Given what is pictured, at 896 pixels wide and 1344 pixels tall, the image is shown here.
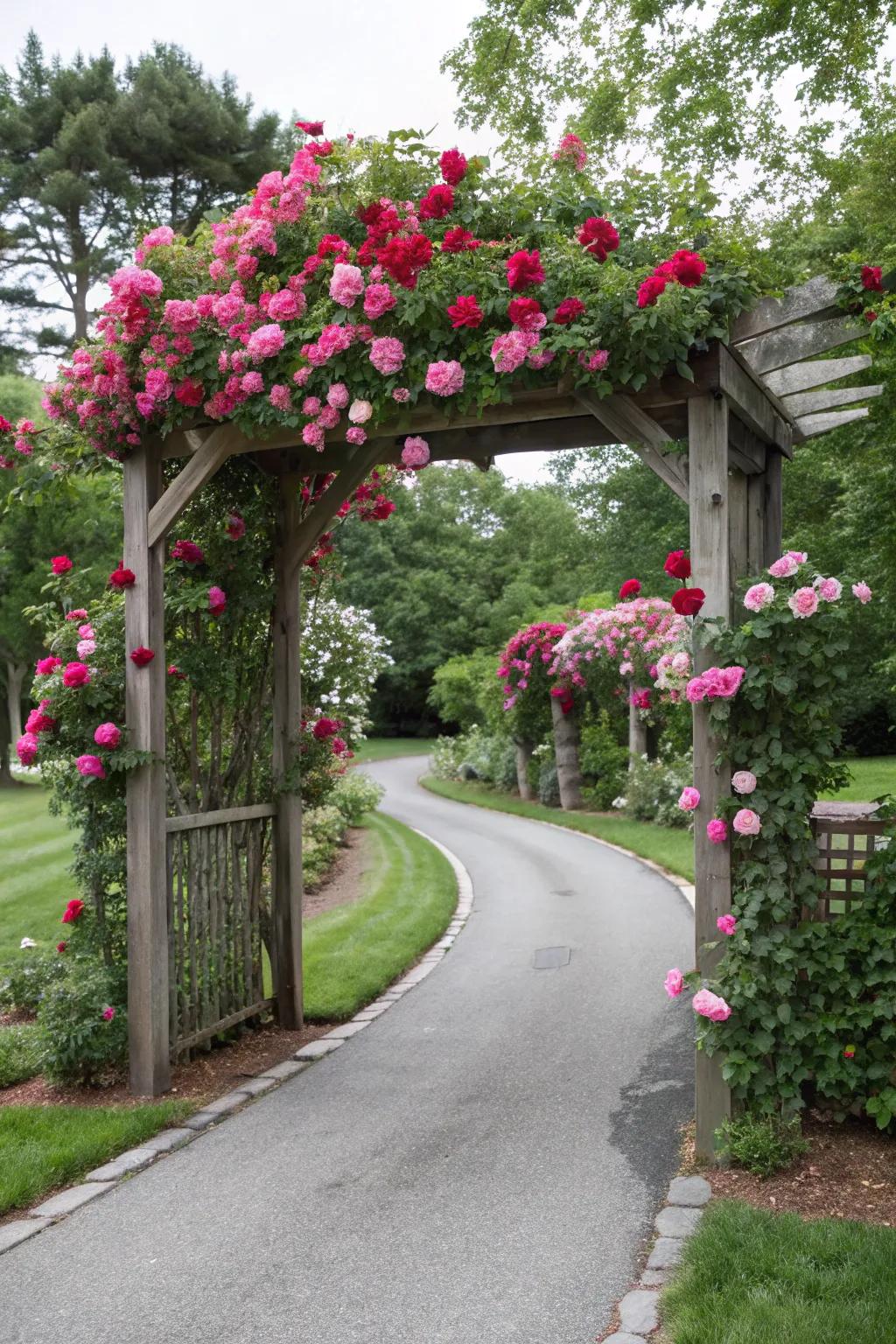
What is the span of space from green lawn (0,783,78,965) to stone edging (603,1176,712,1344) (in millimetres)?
5381

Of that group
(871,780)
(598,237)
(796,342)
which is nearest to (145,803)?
(598,237)

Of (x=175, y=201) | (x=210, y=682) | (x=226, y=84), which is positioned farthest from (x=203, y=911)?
(x=226, y=84)

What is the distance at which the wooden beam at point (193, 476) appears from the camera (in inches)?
202

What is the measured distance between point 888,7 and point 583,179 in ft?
23.4

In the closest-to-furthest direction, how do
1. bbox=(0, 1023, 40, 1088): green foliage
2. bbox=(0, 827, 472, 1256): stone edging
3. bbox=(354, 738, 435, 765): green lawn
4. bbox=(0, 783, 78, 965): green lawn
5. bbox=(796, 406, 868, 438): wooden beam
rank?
bbox=(0, 827, 472, 1256): stone edging, bbox=(0, 1023, 40, 1088): green foliage, bbox=(796, 406, 868, 438): wooden beam, bbox=(0, 783, 78, 965): green lawn, bbox=(354, 738, 435, 765): green lawn

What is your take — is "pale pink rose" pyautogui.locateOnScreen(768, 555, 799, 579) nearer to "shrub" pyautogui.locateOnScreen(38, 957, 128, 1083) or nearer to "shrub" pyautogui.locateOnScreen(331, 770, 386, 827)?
"shrub" pyautogui.locateOnScreen(38, 957, 128, 1083)

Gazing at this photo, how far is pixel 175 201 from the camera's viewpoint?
21688mm

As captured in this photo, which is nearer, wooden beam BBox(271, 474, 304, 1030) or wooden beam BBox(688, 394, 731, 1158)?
wooden beam BBox(688, 394, 731, 1158)

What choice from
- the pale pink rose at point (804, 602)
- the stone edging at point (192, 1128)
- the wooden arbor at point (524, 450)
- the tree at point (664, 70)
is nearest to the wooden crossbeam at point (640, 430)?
the wooden arbor at point (524, 450)

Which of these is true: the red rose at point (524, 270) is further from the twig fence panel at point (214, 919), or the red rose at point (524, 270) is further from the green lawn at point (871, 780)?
the green lawn at point (871, 780)

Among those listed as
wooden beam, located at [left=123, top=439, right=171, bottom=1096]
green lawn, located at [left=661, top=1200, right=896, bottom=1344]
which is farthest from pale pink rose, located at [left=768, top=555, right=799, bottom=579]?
wooden beam, located at [left=123, top=439, right=171, bottom=1096]

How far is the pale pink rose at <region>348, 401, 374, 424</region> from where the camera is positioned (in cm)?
461

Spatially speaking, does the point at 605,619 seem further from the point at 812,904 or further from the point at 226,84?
the point at 226,84

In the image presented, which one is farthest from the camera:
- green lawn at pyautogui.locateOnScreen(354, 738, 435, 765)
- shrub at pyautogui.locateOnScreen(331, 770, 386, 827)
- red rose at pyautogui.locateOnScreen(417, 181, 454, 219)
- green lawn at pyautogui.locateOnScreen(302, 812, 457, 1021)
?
green lawn at pyautogui.locateOnScreen(354, 738, 435, 765)
